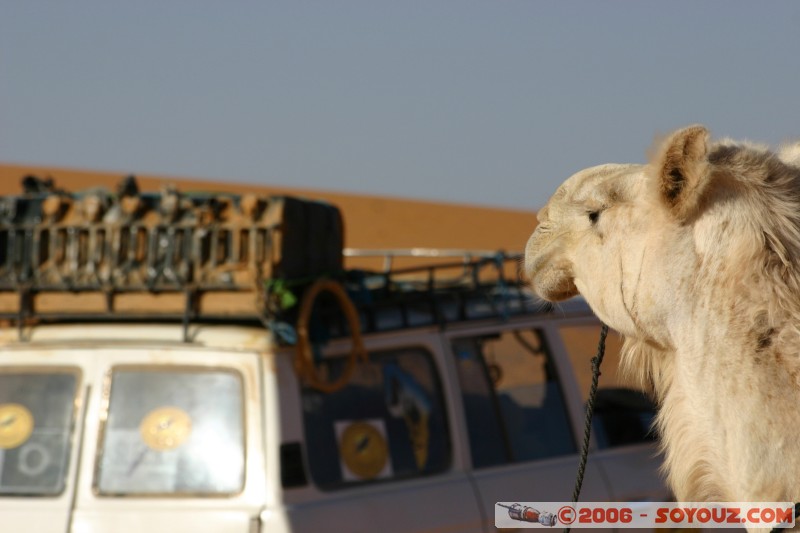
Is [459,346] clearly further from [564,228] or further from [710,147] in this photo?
[710,147]

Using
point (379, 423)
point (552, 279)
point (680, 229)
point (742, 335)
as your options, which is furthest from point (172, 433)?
point (742, 335)

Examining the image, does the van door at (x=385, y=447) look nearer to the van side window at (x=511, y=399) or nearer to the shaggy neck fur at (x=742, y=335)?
the van side window at (x=511, y=399)

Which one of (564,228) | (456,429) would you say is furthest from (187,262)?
(564,228)

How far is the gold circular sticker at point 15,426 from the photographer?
17.0 feet

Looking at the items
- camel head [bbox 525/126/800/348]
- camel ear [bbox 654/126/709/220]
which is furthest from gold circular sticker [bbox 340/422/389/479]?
camel ear [bbox 654/126/709/220]

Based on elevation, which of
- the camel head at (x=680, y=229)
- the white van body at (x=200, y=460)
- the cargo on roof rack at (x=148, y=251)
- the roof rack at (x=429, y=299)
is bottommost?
the white van body at (x=200, y=460)

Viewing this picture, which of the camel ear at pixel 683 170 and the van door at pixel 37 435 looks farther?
the van door at pixel 37 435

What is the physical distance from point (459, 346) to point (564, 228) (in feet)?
10.5

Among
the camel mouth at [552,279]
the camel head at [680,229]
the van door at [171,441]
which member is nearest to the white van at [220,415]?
the van door at [171,441]

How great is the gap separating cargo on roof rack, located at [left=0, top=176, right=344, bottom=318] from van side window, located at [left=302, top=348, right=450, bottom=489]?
587 millimetres

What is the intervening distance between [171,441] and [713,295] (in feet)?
10.3

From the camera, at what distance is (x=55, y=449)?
5105mm

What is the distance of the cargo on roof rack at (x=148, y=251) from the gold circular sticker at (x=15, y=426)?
1.36 feet

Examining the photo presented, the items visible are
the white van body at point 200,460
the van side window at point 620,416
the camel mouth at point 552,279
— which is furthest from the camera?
the van side window at point 620,416
